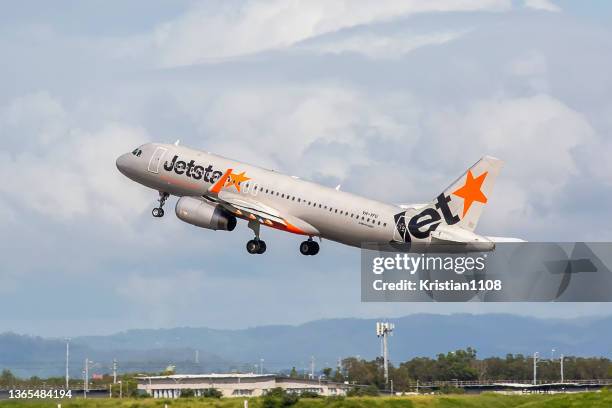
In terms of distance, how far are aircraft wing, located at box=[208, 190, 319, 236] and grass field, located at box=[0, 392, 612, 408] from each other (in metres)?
22.3

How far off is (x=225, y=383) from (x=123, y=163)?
95.6 ft

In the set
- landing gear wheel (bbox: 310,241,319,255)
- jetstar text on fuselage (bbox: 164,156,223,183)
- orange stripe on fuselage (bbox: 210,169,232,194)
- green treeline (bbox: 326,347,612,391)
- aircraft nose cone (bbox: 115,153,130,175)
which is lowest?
green treeline (bbox: 326,347,612,391)

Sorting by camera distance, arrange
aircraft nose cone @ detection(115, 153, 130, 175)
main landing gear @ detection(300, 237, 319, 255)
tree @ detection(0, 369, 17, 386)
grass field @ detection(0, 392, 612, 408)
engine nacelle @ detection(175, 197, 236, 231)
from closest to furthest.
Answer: grass field @ detection(0, 392, 612, 408) < engine nacelle @ detection(175, 197, 236, 231) < main landing gear @ detection(300, 237, 319, 255) < aircraft nose cone @ detection(115, 153, 130, 175) < tree @ detection(0, 369, 17, 386)

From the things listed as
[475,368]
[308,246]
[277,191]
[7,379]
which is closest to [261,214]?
[277,191]

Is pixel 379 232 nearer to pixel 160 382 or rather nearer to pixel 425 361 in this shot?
pixel 160 382

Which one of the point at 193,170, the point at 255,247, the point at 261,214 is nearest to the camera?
the point at 261,214

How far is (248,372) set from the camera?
137 m

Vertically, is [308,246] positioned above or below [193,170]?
below

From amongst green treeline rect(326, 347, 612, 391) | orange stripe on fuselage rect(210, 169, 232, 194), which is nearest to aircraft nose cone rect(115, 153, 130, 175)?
orange stripe on fuselage rect(210, 169, 232, 194)

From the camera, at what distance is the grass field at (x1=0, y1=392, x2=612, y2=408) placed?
82750mm

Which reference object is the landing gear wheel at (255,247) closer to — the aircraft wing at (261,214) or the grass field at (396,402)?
the aircraft wing at (261,214)

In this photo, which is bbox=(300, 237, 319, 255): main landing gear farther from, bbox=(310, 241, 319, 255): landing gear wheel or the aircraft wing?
the aircraft wing

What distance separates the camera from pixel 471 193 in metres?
103

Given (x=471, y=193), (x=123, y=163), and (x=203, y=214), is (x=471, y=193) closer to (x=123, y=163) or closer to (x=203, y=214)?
(x=203, y=214)
